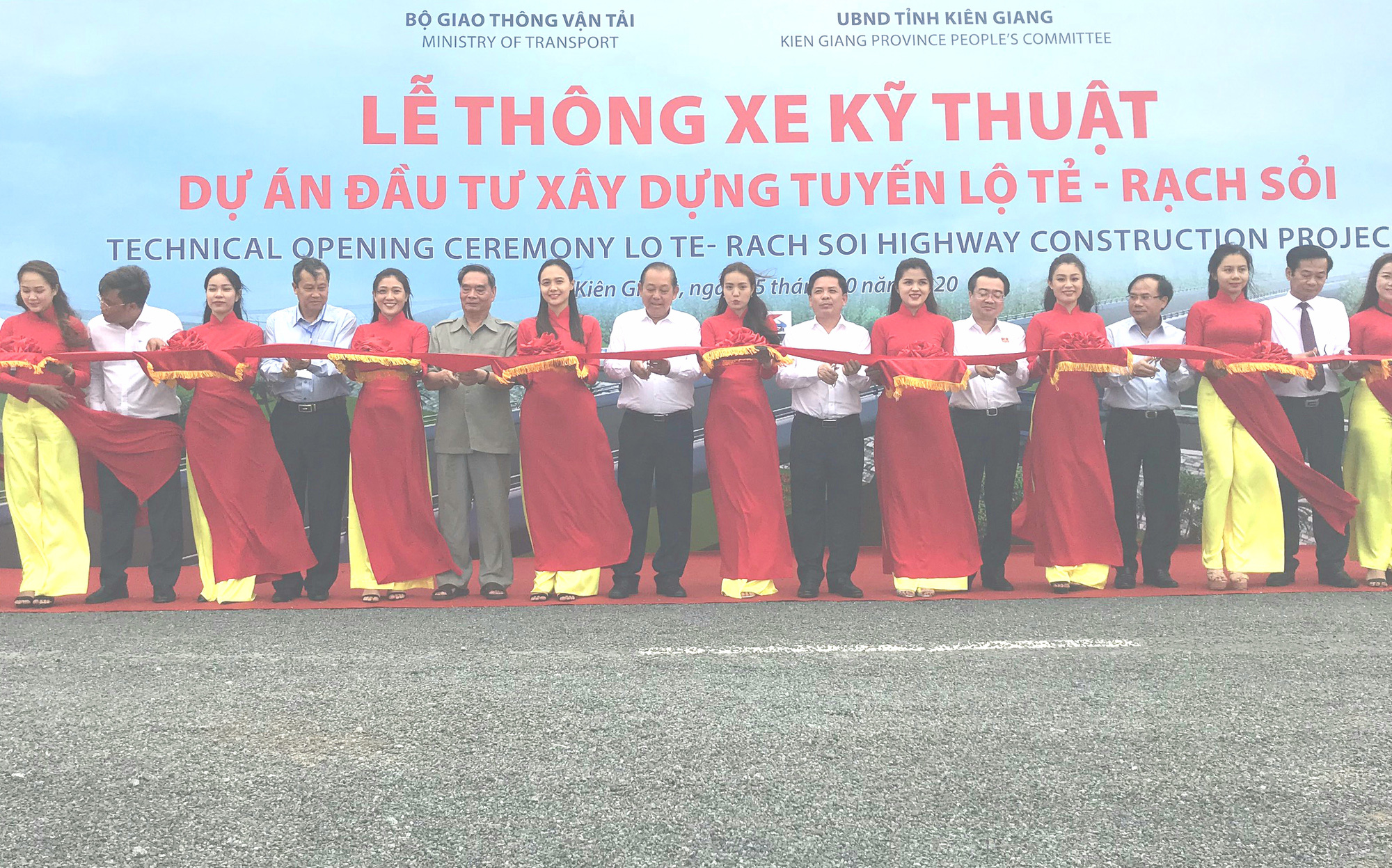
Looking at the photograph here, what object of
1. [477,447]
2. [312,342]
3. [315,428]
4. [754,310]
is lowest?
[477,447]

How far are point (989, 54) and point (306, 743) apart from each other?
622 centimetres

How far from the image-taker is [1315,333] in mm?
6219

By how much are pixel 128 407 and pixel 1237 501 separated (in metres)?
5.36

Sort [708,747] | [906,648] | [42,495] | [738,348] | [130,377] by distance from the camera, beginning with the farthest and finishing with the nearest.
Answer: [130,377] → [42,495] → [738,348] → [906,648] → [708,747]

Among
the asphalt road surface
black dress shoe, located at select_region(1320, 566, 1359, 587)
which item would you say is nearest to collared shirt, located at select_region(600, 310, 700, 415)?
the asphalt road surface

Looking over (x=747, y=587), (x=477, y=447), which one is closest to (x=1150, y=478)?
(x=747, y=587)

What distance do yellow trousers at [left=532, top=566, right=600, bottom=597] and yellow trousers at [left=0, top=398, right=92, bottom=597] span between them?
2130 mm

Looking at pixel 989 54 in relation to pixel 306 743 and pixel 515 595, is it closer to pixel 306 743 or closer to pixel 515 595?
pixel 515 595

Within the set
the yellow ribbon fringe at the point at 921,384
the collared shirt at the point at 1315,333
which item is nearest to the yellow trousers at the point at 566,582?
the yellow ribbon fringe at the point at 921,384

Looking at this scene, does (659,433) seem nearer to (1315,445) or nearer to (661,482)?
(661,482)

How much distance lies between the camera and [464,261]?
24.6 feet

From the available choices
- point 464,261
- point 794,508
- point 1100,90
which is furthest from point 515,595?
point 1100,90

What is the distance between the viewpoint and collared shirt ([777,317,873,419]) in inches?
233

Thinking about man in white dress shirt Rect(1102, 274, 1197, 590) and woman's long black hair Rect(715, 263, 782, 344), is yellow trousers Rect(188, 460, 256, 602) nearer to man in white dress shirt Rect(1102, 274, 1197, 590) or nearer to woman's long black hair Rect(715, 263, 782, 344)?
woman's long black hair Rect(715, 263, 782, 344)
